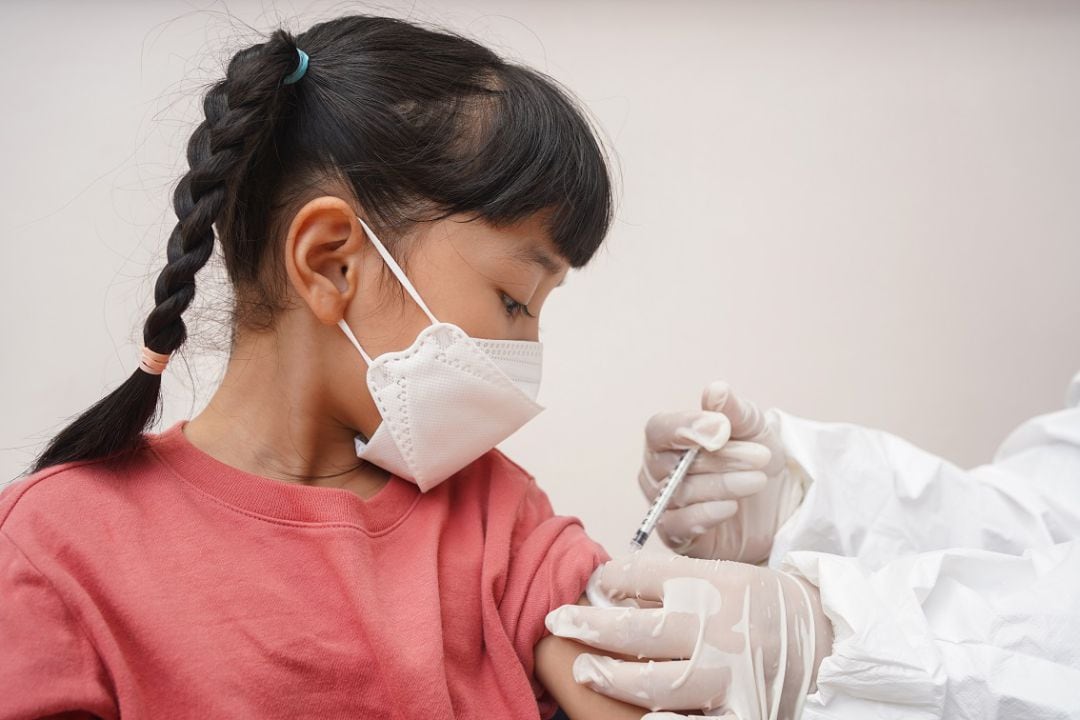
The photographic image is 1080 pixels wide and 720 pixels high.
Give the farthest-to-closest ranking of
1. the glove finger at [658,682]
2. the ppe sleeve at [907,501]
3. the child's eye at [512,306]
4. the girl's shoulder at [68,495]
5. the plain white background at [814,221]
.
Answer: the plain white background at [814,221]
the ppe sleeve at [907,501]
the child's eye at [512,306]
the glove finger at [658,682]
the girl's shoulder at [68,495]

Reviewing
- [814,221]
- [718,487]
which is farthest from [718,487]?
[814,221]

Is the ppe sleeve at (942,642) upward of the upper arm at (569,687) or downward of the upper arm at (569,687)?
upward

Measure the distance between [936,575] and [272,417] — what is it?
84 cm

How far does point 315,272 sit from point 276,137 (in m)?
0.17

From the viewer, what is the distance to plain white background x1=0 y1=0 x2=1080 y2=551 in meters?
1.95

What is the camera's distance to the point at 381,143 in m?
1.04

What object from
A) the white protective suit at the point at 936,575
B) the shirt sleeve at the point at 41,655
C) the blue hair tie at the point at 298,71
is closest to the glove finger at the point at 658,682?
the white protective suit at the point at 936,575

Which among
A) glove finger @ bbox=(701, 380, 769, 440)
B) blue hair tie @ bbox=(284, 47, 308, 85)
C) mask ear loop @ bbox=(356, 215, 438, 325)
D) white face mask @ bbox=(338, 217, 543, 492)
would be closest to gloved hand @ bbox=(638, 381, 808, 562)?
glove finger @ bbox=(701, 380, 769, 440)

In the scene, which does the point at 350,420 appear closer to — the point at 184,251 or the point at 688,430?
the point at 184,251

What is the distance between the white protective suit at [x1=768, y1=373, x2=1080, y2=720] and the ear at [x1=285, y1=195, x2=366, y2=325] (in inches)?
25.8

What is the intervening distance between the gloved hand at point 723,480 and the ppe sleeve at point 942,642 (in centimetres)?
24

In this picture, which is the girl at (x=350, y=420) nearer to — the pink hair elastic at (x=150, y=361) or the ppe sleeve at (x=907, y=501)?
the pink hair elastic at (x=150, y=361)

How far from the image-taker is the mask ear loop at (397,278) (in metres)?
1.03

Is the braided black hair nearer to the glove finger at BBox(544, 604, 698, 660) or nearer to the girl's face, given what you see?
the girl's face
